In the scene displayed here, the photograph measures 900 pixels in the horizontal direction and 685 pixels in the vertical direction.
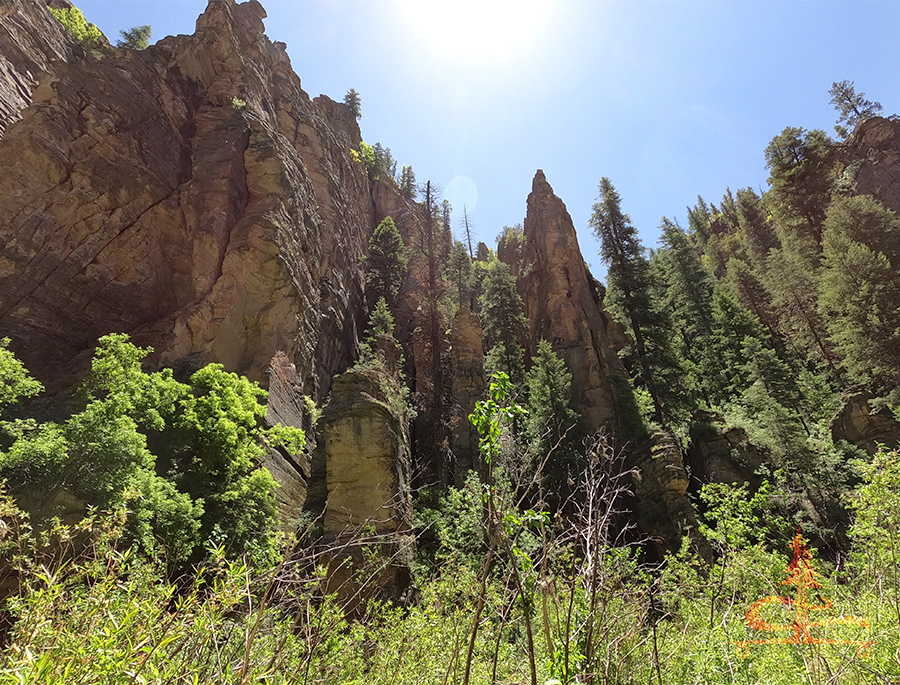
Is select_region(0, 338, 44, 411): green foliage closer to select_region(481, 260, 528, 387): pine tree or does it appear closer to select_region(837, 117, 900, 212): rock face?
select_region(481, 260, 528, 387): pine tree

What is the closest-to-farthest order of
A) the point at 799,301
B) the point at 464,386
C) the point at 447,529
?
1. the point at 447,529
2. the point at 464,386
3. the point at 799,301

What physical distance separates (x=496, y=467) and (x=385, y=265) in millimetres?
29441

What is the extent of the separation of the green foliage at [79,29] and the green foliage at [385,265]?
764 inches

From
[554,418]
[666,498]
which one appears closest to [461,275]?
[554,418]

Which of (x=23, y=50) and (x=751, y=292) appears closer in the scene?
(x=23, y=50)

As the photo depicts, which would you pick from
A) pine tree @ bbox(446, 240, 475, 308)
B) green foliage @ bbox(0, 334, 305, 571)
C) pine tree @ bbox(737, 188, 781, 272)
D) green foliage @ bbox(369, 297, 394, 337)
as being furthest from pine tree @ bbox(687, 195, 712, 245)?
green foliage @ bbox(0, 334, 305, 571)

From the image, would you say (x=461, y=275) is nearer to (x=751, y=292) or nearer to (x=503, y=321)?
(x=503, y=321)

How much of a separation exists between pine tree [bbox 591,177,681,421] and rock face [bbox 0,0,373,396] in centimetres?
1679

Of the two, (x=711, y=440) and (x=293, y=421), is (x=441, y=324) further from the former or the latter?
(x=711, y=440)

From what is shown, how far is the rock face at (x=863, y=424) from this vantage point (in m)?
17.7

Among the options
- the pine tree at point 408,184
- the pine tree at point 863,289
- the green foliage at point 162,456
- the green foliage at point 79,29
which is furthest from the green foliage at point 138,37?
the pine tree at point 863,289

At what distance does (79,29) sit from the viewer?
2528 centimetres

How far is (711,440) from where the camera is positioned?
18875 mm

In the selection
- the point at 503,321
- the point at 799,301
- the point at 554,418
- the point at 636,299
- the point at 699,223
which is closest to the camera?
the point at 554,418
